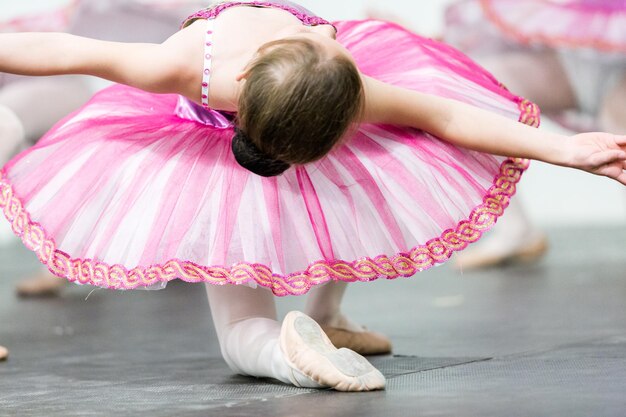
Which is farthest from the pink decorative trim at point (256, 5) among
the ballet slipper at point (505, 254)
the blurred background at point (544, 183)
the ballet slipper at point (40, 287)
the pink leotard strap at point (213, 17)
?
the blurred background at point (544, 183)

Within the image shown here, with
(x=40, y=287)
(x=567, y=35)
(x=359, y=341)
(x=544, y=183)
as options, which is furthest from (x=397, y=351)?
(x=544, y=183)

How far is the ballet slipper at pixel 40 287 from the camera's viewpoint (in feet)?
9.32

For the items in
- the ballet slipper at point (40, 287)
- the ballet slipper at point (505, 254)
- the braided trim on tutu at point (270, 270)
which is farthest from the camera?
the ballet slipper at point (505, 254)

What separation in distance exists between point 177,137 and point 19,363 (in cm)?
45

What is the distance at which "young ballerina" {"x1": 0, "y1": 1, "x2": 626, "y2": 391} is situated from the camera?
1374mm

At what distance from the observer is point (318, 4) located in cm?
353

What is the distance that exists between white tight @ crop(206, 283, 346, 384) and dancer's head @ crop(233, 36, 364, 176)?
0.77ft

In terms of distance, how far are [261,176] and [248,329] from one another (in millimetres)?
202

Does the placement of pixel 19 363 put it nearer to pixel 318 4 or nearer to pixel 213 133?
pixel 213 133

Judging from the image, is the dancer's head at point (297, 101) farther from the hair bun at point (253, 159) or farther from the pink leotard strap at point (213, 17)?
the pink leotard strap at point (213, 17)

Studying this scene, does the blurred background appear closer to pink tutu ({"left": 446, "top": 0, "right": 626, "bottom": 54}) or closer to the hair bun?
pink tutu ({"left": 446, "top": 0, "right": 626, "bottom": 54})

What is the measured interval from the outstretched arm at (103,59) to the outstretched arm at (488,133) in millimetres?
252

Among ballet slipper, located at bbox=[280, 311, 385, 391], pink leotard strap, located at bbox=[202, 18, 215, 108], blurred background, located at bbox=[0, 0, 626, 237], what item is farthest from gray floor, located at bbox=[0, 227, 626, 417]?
blurred background, located at bbox=[0, 0, 626, 237]

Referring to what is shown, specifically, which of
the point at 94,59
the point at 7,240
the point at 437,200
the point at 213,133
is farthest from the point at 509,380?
the point at 7,240
